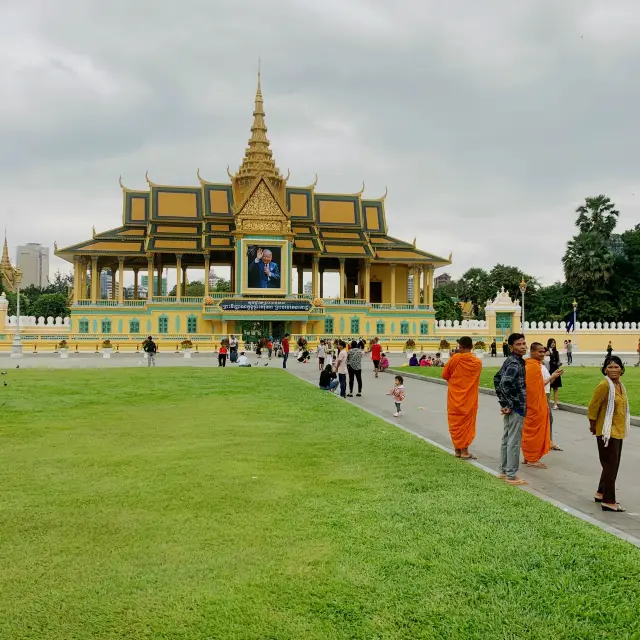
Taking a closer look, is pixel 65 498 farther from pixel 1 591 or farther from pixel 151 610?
pixel 151 610

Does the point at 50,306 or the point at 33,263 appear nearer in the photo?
the point at 50,306

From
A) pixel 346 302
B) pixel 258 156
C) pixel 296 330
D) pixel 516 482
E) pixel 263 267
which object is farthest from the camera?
pixel 258 156

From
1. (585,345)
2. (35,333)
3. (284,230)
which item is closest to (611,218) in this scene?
(585,345)

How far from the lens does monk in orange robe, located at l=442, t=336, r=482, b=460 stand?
8.12 metres

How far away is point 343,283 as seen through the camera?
50656 mm

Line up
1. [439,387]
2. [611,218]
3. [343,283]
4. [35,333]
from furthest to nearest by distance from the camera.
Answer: [611,218] < [343,283] < [35,333] < [439,387]

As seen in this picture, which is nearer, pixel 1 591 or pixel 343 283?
pixel 1 591

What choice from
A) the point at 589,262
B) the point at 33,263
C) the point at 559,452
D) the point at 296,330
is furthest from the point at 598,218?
the point at 33,263

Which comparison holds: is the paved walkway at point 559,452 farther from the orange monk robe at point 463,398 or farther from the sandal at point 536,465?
the orange monk robe at point 463,398

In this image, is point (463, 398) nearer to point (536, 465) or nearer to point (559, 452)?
point (536, 465)

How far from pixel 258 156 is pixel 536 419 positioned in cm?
4898

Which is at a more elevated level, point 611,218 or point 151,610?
point 611,218

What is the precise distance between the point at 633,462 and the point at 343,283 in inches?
1683

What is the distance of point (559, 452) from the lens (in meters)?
9.02
